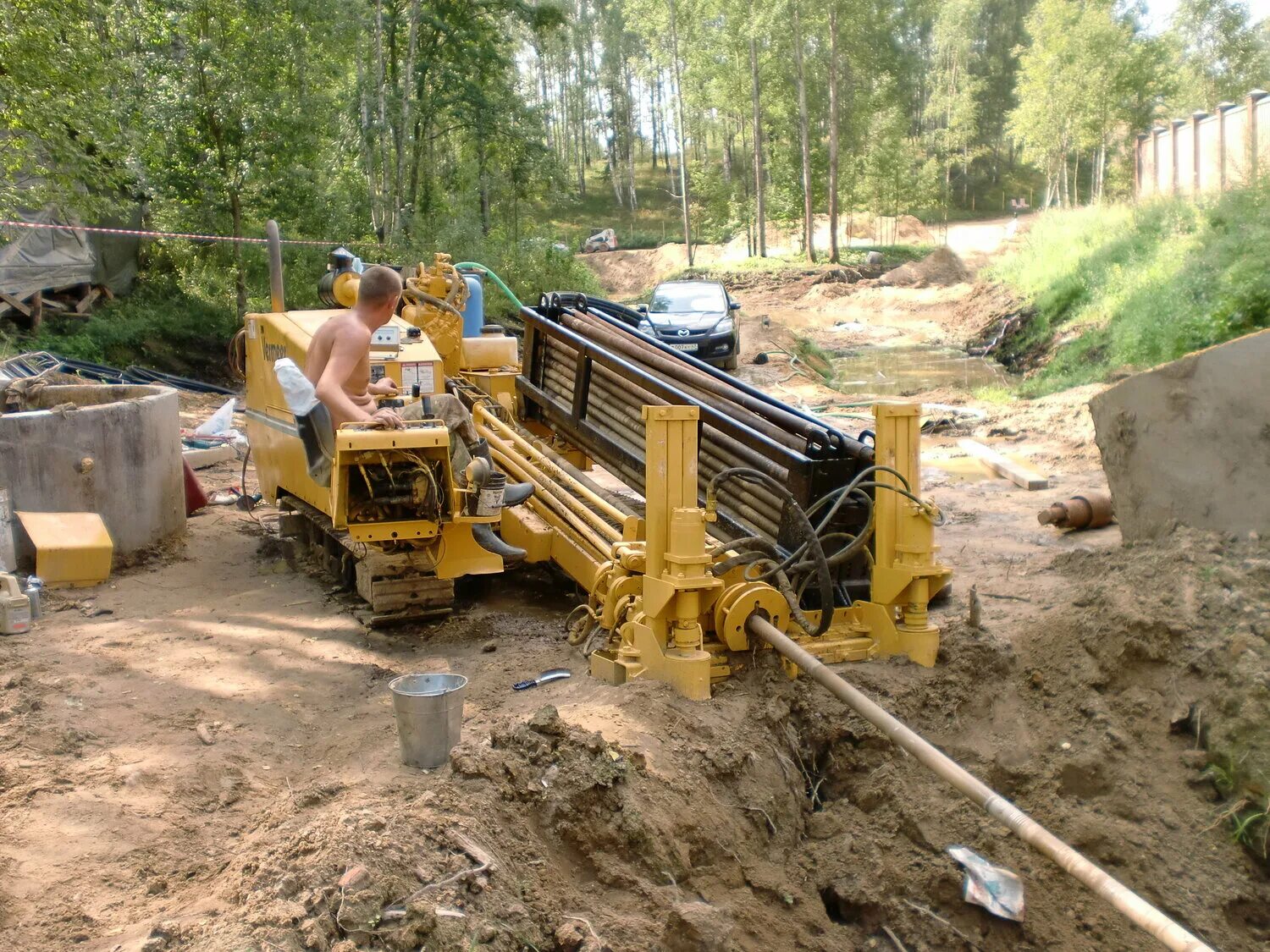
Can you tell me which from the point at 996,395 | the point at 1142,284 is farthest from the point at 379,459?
the point at 1142,284

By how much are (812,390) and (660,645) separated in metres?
15.5

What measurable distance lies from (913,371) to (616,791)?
20.3 metres

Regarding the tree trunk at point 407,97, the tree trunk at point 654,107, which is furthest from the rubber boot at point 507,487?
the tree trunk at point 654,107

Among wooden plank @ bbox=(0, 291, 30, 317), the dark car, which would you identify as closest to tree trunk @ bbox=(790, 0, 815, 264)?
the dark car

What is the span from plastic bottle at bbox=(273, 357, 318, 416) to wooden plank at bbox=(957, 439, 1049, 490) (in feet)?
23.5

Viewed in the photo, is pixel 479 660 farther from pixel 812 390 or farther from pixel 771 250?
pixel 771 250

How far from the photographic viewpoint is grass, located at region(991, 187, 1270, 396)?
593 inches

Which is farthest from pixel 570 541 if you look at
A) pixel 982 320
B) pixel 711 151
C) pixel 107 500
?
pixel 711 151

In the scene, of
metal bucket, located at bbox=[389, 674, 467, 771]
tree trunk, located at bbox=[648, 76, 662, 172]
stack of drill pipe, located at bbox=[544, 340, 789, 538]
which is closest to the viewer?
metal bucket, located at bbox=[389, 674, 467, 771]

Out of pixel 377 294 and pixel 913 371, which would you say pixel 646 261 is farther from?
pixel 377 294

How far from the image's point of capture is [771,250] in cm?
5134

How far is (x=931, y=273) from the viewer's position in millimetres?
39656

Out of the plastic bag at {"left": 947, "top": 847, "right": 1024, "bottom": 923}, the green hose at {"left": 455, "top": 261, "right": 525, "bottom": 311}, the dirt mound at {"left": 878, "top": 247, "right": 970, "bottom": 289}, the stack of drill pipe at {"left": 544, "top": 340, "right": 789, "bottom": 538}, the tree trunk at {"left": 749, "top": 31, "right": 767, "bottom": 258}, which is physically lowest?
the plastic bag at {"left": 947, "top": 847, "right": 1024, "bottom": 923}

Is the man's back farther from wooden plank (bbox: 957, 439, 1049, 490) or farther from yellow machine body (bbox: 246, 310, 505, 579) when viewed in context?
wooden plank (bbox: 957, 439, 1049, 490)
